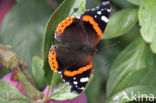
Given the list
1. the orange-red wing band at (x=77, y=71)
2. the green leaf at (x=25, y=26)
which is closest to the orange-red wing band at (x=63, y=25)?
the orange-red wing band at (x=77, y=71)

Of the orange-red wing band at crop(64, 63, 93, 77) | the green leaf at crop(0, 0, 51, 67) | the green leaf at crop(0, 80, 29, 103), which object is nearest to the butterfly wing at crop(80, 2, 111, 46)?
the orange-red wing band at crop(64, 63, 93, 77)

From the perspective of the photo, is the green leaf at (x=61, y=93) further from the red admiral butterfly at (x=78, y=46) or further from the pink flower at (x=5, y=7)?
the pink flower at (x=5, y=7)

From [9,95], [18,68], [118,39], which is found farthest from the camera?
[118,39]

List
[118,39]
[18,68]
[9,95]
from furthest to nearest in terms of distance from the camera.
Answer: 1. [118,39]
2. [18,68]
3. [9,95]

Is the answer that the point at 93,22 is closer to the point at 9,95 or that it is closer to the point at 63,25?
the point at 63,25

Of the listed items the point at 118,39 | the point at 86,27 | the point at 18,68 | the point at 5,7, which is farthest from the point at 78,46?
the point at 5,7
